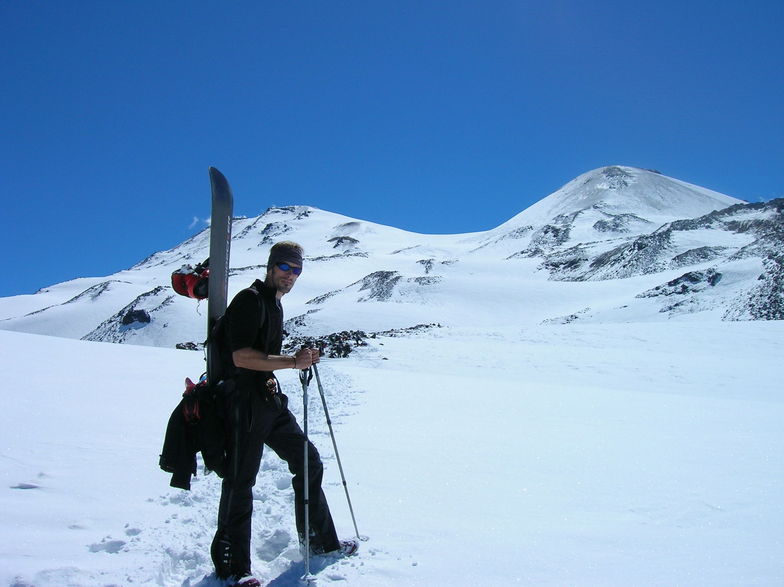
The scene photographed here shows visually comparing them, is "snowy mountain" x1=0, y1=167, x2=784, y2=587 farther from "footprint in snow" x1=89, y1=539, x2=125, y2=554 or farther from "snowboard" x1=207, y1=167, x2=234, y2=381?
"snowboard" x1=207, y1=167, x2=234, y2=381

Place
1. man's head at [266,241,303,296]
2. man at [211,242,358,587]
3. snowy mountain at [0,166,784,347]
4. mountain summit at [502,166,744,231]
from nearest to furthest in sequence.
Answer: man at [211,242,358,587], man's head at [266,241,303,296], snowy mountain at [0,166,784,347], mountain summit at [502,166,744,231]

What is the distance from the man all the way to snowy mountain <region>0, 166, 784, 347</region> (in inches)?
1201

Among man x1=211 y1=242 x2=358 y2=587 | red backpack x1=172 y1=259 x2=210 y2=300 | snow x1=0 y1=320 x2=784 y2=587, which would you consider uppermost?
red backpack x1=172 y1=259 x2=210 y2=300

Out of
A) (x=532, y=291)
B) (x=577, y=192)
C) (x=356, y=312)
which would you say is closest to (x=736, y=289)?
(x=532, y=291)

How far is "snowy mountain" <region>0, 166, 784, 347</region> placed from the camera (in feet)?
110

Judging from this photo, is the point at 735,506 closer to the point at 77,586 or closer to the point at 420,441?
the point at 420,441

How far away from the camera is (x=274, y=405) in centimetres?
356

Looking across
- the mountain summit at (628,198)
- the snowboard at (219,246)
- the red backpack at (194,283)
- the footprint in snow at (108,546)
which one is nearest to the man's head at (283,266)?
the snowboard at (219,246)

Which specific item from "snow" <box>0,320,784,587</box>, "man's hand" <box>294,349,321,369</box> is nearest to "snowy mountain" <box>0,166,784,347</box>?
"snow" <box>0,320,784,587</box>

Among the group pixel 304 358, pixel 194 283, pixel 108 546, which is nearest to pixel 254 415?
pixel 304 358

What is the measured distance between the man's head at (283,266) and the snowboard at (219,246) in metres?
0.36

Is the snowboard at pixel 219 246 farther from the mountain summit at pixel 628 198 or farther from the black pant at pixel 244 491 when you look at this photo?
the mountain summit at pixel 628 198

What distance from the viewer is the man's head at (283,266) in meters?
3.61

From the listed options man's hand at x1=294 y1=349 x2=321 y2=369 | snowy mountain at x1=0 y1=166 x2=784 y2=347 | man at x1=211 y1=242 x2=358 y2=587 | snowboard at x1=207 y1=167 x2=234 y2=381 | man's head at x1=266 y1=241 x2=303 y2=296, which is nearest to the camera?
man at x1=211 y1=242 x2=358 y2=587
